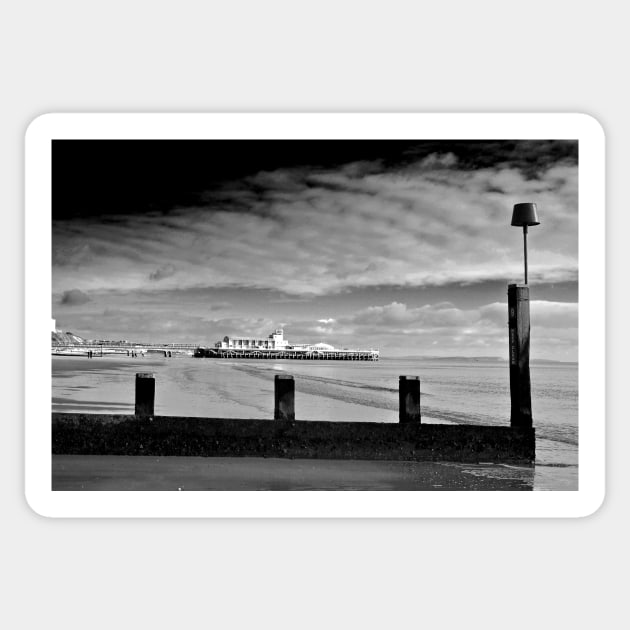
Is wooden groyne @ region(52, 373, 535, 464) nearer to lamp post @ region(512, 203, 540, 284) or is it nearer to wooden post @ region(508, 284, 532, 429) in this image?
wooden post @ region(508, 284, 532, 429)

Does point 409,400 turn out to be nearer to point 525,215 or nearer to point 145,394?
point 525,215

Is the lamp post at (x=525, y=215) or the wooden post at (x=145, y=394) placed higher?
the lamp post at (x=525, y=215)

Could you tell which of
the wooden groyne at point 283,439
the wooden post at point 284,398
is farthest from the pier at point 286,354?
the wooden groyne at point 283,439

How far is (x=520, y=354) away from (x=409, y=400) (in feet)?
2.46

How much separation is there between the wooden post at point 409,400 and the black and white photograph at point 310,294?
0.04ft

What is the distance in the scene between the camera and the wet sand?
12.2 ft

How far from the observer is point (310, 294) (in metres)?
4.38

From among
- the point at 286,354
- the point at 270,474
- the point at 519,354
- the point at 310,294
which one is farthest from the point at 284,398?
the point at 519,354

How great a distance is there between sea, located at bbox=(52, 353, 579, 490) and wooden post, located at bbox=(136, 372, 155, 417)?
20 cm

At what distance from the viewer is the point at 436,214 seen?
4234 millimetres

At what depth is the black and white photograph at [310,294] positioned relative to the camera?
12.6 feet

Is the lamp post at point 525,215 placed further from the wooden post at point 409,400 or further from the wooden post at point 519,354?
the wooden post at point 409,400
